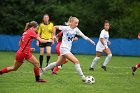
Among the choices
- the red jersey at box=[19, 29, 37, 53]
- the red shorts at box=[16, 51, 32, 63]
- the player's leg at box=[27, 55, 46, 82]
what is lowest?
the player's leg at box=[27, 55, 46, 82]

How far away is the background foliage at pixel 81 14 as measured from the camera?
1737 inches

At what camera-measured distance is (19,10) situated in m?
45.9

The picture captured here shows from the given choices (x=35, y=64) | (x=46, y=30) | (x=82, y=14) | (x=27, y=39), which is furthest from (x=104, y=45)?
(x=82, y=14)

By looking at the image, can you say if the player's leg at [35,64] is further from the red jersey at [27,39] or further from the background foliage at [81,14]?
the background foliage at [81,14]

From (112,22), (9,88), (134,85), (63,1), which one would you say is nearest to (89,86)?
(134,85)

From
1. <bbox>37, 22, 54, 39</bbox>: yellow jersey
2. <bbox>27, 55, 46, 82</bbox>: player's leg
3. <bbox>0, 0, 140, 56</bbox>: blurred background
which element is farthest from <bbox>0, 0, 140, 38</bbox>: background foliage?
<bbox>27, 55, 46, 82</bbox>: player's leg

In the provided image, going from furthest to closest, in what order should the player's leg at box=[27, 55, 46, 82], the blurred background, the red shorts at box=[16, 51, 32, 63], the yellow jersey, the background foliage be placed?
the background foliage < the blurred background < the yellow jersey < the player's leg at box=[27, 55, 46, 82] < the red shorts at box=[16, 51, 32, 63]

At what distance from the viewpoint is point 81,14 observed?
147ft

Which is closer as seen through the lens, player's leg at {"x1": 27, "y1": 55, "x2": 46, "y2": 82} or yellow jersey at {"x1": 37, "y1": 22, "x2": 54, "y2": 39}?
player's leg at {"x1": 27, "y1": 55, "x2": 46, "y2": 82}

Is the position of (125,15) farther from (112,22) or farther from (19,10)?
(19,10)

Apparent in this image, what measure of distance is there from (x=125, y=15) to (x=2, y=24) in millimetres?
12808

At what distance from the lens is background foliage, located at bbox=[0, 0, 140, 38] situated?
44.1 m

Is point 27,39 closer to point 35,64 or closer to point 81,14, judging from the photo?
point 35,64

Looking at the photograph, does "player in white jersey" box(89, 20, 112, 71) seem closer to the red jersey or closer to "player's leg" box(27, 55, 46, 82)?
"player's leg" box(27, 55, 46, 82)
